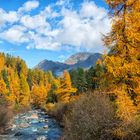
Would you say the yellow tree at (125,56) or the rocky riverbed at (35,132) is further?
the rocky riverbed at (35,132)

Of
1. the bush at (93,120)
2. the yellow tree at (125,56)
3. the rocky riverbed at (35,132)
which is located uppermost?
the yellow tree at (125,56)

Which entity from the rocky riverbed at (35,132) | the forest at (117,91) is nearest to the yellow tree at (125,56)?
the forest at (117,91)

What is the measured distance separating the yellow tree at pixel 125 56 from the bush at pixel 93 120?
99 cm

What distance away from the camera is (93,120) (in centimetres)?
1806

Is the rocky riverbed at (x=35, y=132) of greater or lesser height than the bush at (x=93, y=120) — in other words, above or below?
below

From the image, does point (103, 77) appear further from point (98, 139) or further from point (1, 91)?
point (1, 91)

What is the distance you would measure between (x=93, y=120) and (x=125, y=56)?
411 centimetres

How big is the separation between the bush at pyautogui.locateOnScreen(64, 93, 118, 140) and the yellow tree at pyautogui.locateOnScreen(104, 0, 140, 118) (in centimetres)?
99

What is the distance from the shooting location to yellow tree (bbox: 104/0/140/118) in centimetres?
1812

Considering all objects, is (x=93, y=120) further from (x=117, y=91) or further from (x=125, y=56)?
(x=125, y=56)

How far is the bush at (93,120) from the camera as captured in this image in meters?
17.4

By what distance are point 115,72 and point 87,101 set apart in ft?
9.94

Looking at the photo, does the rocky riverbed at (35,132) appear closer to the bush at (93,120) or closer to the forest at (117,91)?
the bush at (93,120)

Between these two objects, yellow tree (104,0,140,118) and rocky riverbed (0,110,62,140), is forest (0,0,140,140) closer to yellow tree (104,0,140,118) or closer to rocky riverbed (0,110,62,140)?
yellow tree (104,0,140,118)
